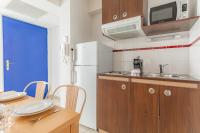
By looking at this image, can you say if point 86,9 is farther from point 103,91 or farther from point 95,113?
point 95,113

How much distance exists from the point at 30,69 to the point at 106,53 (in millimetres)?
2334

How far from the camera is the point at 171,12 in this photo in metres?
1.63

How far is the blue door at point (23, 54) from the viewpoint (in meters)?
3.04

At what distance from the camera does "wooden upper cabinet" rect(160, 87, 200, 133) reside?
1.27 meters

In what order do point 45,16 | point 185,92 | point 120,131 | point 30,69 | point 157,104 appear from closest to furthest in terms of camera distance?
point 185,92
point 157,104
point 120,131
point 45,16
point 30,69

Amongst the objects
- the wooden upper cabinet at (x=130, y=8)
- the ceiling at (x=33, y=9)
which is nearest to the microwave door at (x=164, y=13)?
the wooden upper cabinet at (x=130, y=8)

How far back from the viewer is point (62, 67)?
258cm

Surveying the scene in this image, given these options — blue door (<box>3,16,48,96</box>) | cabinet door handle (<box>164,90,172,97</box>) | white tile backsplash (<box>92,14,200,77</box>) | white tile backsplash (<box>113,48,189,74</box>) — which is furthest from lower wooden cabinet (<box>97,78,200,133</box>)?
blue door (<box>3,16,48,96</box>)

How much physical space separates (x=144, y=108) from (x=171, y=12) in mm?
1243

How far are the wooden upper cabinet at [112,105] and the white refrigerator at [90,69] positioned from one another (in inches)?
5.3

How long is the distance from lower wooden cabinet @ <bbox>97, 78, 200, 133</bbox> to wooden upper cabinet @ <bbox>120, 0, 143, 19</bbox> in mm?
1001

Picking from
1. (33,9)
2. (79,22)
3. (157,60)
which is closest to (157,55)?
(157,60)

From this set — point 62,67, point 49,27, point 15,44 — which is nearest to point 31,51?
point 15,44

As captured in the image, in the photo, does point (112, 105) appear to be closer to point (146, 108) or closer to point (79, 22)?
point (146, 108)
